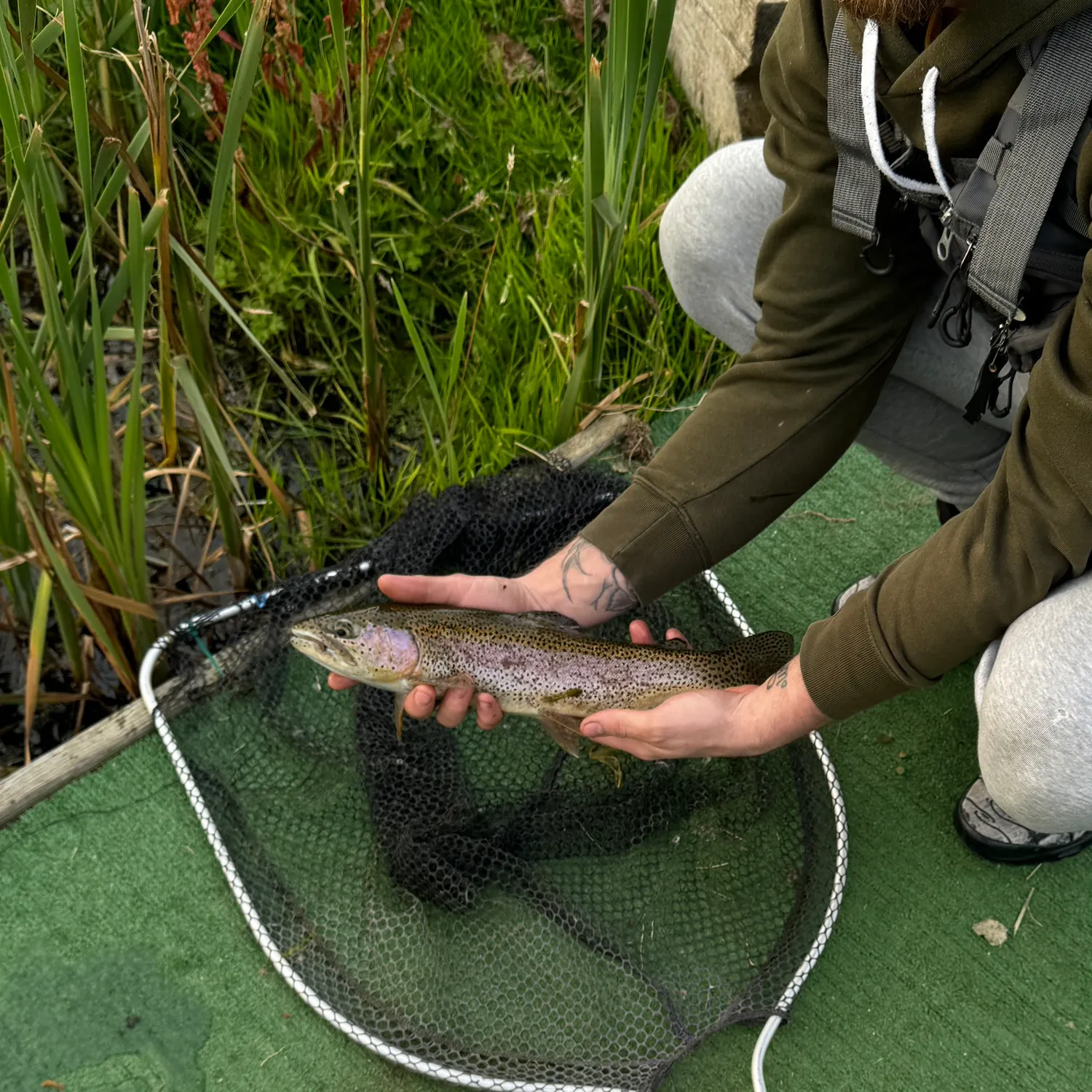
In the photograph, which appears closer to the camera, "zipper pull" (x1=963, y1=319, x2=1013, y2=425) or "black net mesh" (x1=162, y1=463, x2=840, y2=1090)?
"zipper pull" (x1=963, y1=319, x2=1013, y2=425)

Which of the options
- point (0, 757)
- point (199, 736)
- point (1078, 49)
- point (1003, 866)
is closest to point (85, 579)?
point (0, 757)

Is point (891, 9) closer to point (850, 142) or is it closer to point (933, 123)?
point (933, 123)

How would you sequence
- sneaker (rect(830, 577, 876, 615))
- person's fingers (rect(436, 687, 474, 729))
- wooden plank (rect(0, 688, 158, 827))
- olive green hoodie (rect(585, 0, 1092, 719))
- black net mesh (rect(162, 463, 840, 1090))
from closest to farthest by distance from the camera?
olive green hoodie (rect(585, 0, 1092, 719)), black net mesh (rect(162, 463, 840, 1090)), person's fingers (rect(436, 687, 474, 729)), wooden plank (rect(0, 688, 158, 827)), sneaker (rect(830, 577, 876, 615))

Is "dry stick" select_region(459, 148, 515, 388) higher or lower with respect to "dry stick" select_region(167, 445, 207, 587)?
higher

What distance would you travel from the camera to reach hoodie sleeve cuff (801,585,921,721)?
1.84 m

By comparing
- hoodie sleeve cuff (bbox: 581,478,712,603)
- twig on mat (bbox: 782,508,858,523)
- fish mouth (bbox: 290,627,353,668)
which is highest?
hoodie sleeve cuff (bbox: 581,478,712,603)

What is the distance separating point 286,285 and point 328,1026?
2320 millimetres

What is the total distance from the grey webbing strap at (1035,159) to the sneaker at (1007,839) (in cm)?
103

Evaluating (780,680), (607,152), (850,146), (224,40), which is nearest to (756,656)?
(780,680)

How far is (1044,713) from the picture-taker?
170 cm

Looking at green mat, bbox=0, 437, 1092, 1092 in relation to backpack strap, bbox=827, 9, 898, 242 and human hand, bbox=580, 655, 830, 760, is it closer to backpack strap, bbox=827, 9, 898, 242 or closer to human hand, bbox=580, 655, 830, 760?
human hand, bbox=580, 655, 830, 760

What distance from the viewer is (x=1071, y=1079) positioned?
6.48 feet

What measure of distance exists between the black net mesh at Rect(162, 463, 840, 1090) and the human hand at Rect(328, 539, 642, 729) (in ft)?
0.60

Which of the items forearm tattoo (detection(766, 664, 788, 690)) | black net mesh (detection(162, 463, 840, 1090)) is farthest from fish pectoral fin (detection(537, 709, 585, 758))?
forearm tattoo (detection(766, 664, 788, 690))
